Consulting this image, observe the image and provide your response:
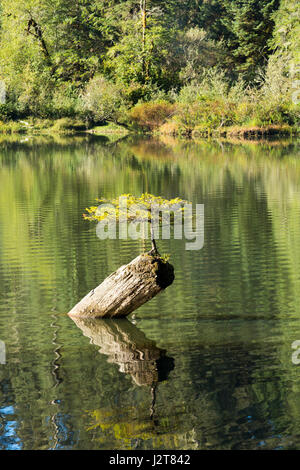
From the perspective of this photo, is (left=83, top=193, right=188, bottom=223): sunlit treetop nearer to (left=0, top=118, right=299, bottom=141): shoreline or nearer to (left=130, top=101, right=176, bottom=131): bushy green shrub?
(left=0, top=118, right=299, bottom=141): shoreline

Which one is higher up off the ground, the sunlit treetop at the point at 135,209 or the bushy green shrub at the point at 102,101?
the sunlit treetop at the point at 135,209

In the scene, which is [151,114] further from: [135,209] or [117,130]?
[135,209]

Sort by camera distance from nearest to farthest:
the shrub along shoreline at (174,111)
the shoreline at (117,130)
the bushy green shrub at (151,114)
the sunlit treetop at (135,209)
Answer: the sunlit treetop at (135,209), the shrub along shoreline at (174,111), the shoreline at (117,130), the bushy green shrub at (151,114)

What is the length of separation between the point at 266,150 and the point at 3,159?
1326 centimetres

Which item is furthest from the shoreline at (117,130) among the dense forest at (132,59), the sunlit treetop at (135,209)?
the sunlit treetop at (135,209)

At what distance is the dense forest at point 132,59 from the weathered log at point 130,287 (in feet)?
129

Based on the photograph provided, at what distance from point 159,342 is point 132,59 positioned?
51.3 m

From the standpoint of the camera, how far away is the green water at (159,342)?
252 inches

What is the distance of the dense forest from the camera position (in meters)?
51.3

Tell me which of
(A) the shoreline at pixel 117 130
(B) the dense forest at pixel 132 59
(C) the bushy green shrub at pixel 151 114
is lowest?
(A) the shoreline at pixel 117 130

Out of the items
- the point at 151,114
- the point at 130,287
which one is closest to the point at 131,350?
the point at 130,287

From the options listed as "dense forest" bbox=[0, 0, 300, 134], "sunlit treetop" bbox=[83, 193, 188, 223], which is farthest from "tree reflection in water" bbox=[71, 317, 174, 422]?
"dense forest" bbox=[0, 0, 300, 134]

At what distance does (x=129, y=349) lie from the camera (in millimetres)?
8469

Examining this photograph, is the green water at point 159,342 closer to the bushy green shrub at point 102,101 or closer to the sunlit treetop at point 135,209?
Answer: the sunlit treetop at point 135,209
